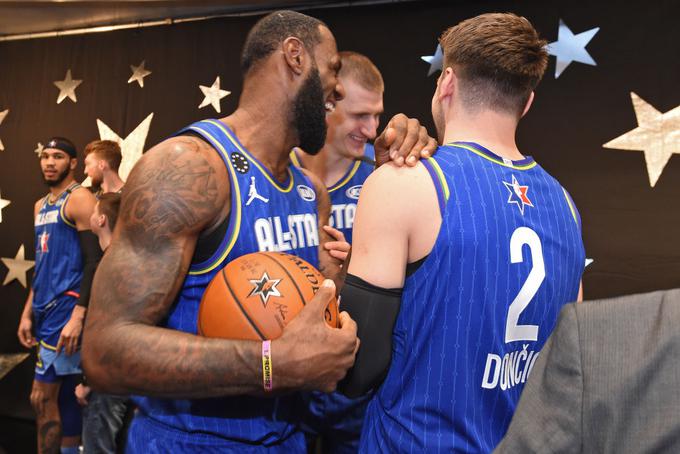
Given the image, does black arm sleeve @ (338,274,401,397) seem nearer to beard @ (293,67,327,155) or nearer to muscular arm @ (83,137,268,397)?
muscular arm @ (83,137,268,397)

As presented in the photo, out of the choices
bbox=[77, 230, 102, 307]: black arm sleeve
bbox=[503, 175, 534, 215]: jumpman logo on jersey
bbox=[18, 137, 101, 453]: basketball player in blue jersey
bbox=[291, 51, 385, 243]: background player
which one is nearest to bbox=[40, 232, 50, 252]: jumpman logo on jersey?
bbox=[18, 137, 101, 453]: basketball player in blue jersey

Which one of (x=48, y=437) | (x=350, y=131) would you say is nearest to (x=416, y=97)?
(x=350, y=131)

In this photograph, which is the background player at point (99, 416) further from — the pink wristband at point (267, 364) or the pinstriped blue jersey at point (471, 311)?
the pinstriped blue jersey at point (471, 311)

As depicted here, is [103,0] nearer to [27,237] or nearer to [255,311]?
[27,237]

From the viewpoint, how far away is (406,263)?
1354 millimetres

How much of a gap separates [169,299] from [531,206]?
0.90 meters

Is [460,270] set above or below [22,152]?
below

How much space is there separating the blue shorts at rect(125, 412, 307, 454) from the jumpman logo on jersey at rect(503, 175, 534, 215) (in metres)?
0.92

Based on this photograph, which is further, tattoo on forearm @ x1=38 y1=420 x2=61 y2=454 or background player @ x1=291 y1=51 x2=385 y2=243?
tattoo on forearm @ x1=38 y1=420 x2=61 y2=454

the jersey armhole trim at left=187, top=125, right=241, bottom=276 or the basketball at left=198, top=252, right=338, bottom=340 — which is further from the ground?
the jersey armhole trim at left=187, top=125, right=241, bottom=276

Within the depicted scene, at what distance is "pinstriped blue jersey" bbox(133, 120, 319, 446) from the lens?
1553 mm

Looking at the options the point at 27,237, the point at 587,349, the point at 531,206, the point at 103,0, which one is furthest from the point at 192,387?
the point at 27,237

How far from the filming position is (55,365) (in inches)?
168

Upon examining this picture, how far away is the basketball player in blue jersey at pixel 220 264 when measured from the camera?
1.37m
